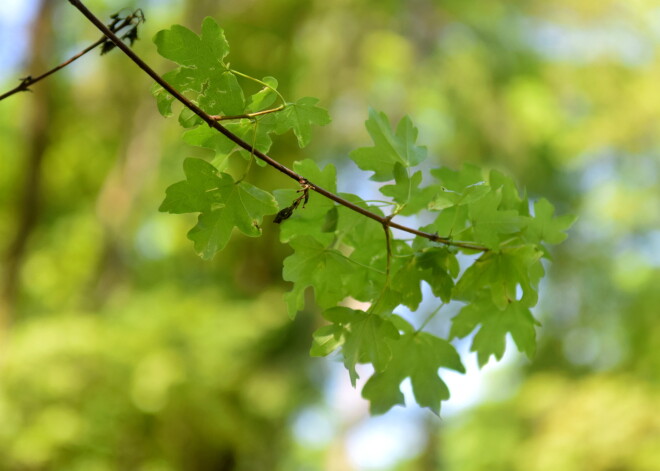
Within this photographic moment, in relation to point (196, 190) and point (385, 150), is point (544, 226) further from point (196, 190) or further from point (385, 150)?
point (196, 190)

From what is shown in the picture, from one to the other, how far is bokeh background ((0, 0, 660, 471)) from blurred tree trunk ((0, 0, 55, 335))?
0.06 ft

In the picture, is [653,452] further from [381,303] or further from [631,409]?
[381,303]

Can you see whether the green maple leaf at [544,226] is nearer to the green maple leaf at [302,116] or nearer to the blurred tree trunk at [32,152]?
the green maple leaf at [302,116]

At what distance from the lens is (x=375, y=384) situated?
72cm

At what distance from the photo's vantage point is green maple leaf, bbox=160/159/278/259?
1.98 ft

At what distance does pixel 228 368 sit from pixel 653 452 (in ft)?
12.5

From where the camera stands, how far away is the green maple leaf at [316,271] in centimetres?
65

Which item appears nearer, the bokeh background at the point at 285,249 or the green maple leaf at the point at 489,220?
the green maple leaf at the point at 489,220

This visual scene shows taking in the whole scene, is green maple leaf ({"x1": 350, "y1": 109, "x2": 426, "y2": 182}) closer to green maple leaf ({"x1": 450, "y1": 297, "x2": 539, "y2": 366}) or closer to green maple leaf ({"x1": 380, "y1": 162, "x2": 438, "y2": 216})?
green maple leaf ({"x1": 380, "y1": 162, "x2": 438, "y2": 216})

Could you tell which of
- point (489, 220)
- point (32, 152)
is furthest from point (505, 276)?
point (32, 152)

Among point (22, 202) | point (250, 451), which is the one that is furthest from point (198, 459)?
point (22, 202)

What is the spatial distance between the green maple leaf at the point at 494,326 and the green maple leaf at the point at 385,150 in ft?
0.46

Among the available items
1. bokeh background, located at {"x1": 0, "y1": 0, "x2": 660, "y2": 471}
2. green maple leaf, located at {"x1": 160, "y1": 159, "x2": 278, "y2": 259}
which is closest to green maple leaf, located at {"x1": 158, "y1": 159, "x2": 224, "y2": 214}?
green maple leaf, located at {"x1": 160, "y1": 159, "x2": 278, "y2": 259}

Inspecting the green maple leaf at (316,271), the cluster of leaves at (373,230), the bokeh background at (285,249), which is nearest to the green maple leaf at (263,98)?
the cluster of leaves at (373,230)
